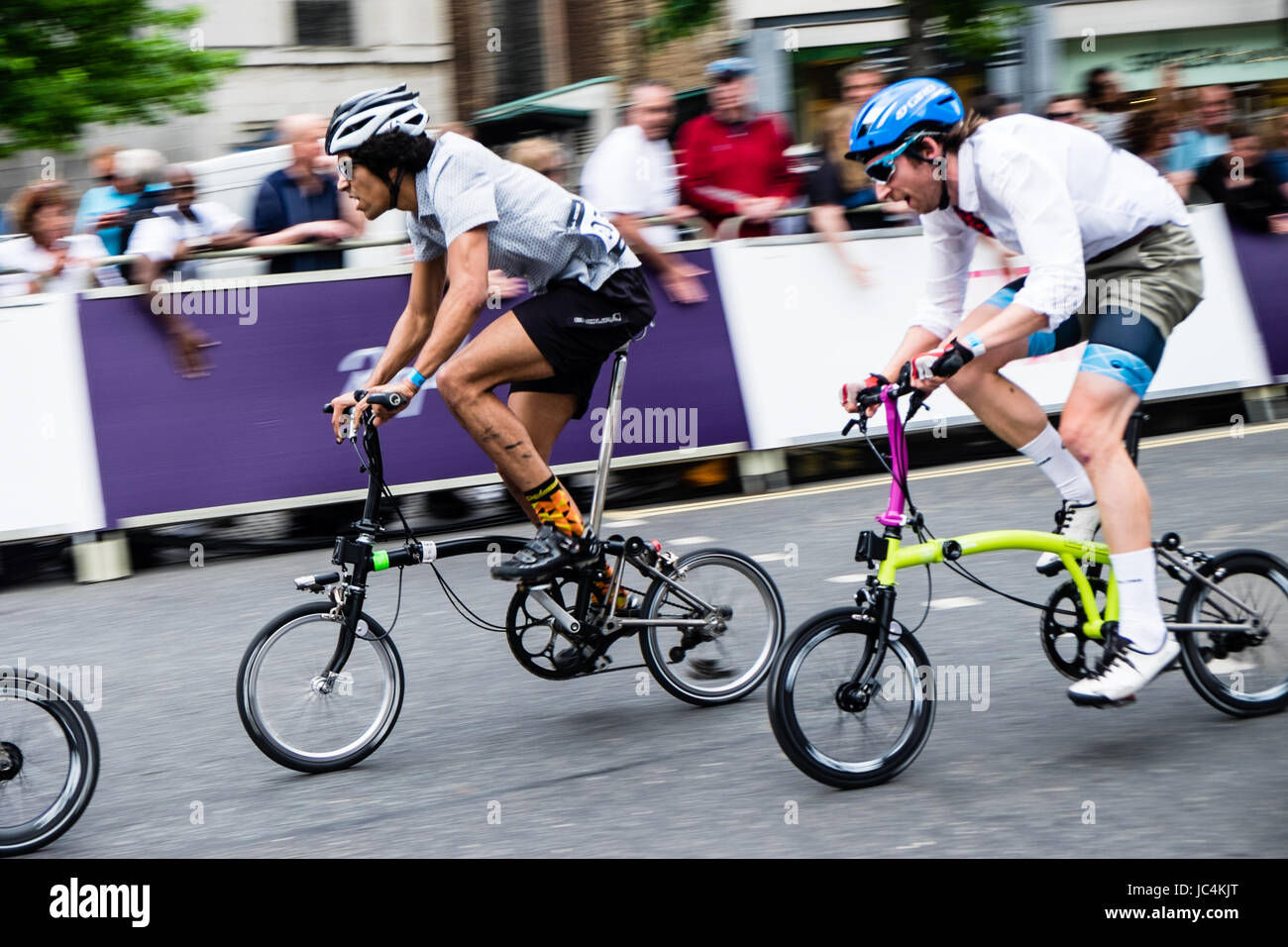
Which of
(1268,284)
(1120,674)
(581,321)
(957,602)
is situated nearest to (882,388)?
(1120,674)

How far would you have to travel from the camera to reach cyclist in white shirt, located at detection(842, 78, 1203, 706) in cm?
429

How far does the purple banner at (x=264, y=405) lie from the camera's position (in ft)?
27.3

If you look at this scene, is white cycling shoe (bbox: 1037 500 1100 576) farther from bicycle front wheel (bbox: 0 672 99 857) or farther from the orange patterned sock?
bicycle front wheel (bbox: 0 672 99 857)

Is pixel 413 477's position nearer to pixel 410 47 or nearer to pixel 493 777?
pixel 493 777

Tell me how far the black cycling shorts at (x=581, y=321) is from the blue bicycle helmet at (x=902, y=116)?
1070 millimetres

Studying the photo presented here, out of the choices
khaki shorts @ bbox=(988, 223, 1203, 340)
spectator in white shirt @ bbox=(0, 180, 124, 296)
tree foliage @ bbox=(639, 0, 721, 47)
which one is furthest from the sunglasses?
tree foliage @ bbox=(639, 0, 721, 47)

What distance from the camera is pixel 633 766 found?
475 centimetres

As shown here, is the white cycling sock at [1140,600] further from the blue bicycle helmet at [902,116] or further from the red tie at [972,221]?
the blue bicycle helmet at [902,116]

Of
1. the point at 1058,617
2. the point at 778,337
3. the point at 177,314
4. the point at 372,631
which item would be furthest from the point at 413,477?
the point at 1058,617

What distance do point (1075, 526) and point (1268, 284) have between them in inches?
265

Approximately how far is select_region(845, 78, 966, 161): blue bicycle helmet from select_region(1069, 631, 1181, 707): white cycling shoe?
A: 4.93 ft
